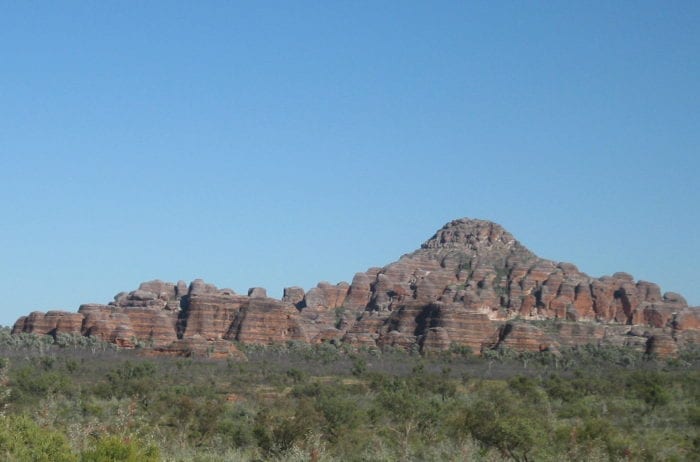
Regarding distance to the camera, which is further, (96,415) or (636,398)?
(636,398)

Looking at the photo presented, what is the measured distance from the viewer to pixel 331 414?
1478 inches

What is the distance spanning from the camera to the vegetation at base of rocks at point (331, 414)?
28.8m

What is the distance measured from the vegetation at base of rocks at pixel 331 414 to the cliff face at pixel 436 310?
1778 cm

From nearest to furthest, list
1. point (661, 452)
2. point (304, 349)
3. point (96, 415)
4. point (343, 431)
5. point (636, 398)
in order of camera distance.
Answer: point (661, 452)
point (343, 431)
point (96, 415)
point (636, 398)
point (304, 349)

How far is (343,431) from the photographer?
1394 inches

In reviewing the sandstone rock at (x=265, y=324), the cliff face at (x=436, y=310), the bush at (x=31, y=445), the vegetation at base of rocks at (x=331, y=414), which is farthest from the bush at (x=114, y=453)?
the sandstone rock at (x=265, y=324)

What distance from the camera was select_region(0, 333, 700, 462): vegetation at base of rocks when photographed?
94.3 feet

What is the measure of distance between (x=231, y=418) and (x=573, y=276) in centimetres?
9110

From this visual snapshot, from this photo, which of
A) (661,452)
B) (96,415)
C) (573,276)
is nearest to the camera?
(661,452)

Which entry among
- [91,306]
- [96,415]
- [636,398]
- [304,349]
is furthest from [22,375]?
[91,306]

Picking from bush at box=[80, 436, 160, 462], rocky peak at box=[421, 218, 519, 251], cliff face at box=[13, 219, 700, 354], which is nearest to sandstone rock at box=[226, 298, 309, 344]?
cliff face at box=[13, 219, 700, 354]

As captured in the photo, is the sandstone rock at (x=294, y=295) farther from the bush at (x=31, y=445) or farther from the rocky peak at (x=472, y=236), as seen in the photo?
the bush at (x=31, y=445)

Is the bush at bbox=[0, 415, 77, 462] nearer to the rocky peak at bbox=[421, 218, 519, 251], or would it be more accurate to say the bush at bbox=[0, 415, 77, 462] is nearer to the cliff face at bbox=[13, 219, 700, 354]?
the cliff face at bbox=[13, 219, 700, 354]

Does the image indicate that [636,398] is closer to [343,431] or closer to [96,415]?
[343,431]
